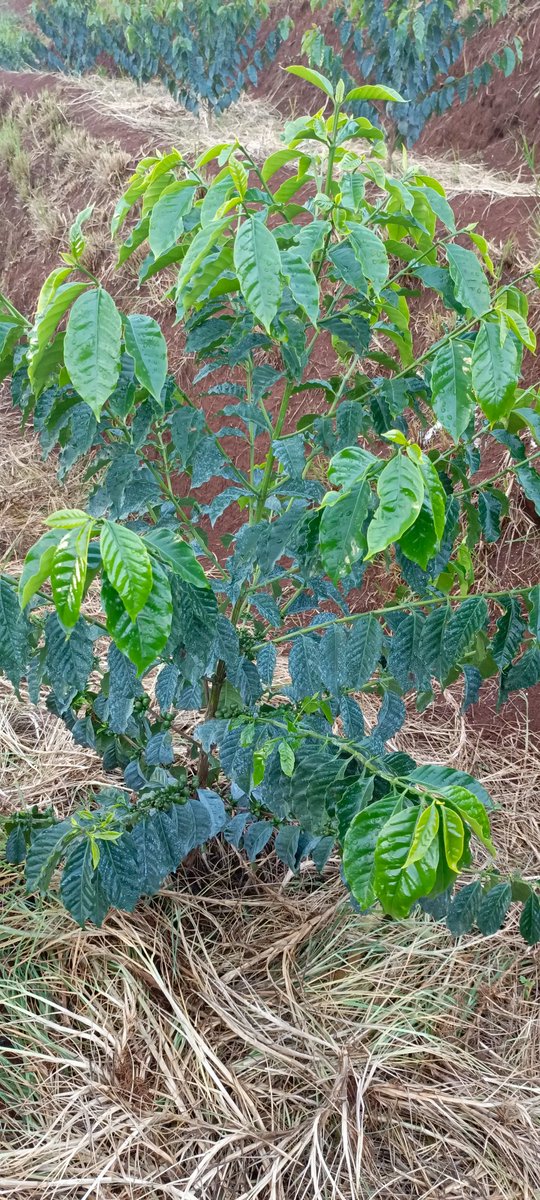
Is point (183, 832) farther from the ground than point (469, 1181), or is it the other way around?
point (183, 832)

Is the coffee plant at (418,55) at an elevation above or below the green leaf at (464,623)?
above

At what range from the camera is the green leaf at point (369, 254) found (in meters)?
0.94

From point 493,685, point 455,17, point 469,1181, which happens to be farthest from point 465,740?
point 455,17

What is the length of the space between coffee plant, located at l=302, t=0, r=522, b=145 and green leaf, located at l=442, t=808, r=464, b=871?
415 cm

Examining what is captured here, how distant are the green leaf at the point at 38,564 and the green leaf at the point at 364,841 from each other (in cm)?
38

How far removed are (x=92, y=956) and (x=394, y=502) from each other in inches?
44.4

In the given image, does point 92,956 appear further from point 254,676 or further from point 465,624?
point 465,624

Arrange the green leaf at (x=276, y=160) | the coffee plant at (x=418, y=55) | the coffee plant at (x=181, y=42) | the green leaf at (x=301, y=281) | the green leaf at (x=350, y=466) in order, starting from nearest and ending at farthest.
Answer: the green leaf at (x=350, y=466)
the green leaf at (x=301, y=281)
the green leaf at (x=276, y=160)
the coffee plant at (x=418, y=55)
the coffee plant at (x=181, y=42)

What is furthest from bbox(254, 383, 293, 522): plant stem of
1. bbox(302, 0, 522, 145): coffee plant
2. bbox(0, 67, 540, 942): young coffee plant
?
bbox(302, 0, 522, 145): coffee plant

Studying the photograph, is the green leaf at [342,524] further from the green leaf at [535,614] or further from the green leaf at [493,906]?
the green leaf at [493,906]

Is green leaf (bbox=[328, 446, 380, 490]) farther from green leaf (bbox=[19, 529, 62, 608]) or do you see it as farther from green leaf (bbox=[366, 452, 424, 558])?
green leaf (bbox=[19, 529, 62, 608])

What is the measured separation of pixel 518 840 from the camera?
6.21ft

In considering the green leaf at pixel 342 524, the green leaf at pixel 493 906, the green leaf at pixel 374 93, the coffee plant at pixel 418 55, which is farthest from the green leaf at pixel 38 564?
the coffee plant at pixel 418 55

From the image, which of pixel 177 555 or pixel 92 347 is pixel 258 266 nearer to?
pixel 92 347
